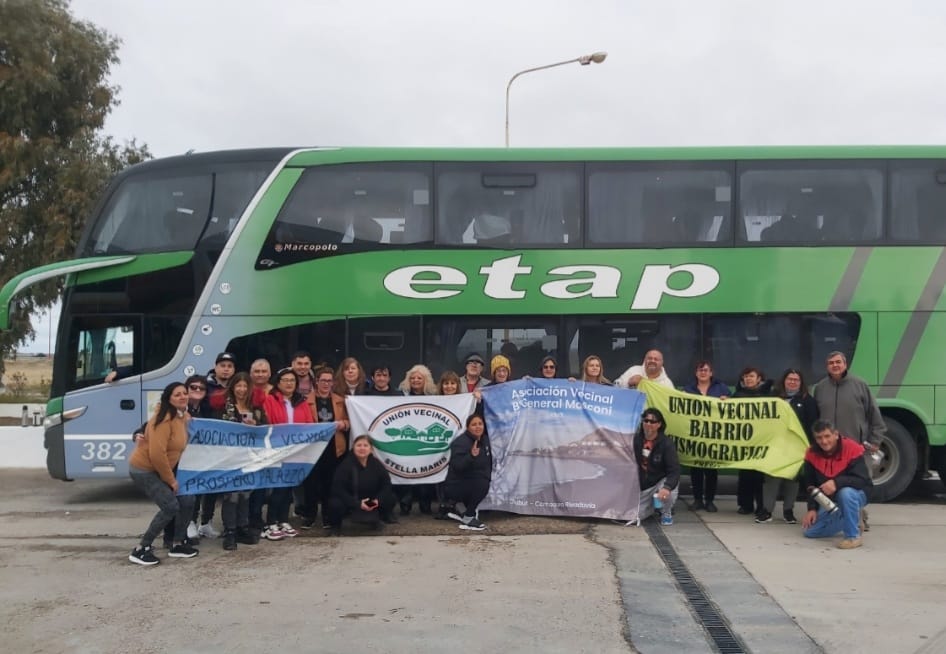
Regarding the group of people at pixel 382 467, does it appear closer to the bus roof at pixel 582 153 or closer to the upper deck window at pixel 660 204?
the upper deck window at pixel 660 204

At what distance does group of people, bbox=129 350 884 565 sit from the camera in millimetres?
7273

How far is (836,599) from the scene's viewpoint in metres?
6.00

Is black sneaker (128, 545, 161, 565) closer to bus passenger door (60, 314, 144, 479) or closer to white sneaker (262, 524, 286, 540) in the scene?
white sneaker (262, 524, 286, 540)

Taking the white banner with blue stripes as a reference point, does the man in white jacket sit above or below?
above

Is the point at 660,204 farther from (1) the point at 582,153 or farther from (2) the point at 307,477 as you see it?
(2) the point at 307,477

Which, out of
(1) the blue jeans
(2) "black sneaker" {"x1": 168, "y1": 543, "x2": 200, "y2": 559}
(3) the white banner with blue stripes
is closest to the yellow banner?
(1) the blue jeans

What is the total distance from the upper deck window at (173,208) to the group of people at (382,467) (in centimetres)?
219

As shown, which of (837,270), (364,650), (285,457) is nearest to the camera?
(364,650)

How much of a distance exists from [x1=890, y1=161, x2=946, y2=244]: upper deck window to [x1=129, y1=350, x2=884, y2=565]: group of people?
229 centimetres

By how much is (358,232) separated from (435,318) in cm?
136

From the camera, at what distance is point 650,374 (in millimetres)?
9211

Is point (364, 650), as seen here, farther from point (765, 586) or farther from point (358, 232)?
point (358, 232)

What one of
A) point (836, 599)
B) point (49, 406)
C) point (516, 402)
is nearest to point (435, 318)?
point (516, 402)

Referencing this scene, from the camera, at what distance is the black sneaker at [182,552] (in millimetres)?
7254
